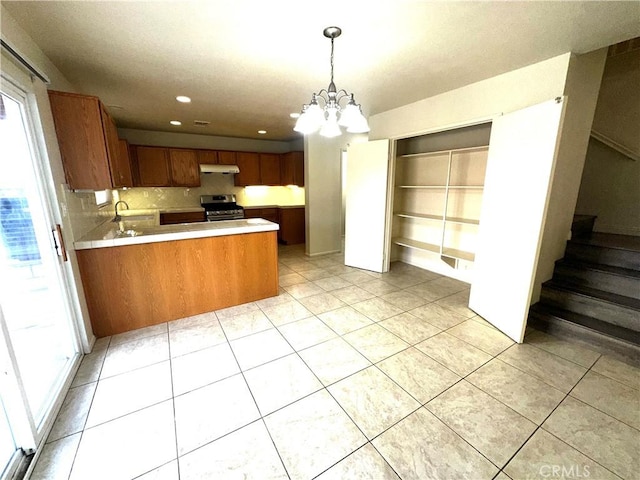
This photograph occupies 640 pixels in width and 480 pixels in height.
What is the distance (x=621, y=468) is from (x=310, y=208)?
14.0 feet

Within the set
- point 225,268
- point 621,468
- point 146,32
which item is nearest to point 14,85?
point 146,32

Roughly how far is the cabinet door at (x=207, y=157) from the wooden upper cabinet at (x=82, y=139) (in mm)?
3124

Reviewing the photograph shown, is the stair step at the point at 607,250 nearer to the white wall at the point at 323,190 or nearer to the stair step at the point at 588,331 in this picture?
the stair step at the point at 588,331

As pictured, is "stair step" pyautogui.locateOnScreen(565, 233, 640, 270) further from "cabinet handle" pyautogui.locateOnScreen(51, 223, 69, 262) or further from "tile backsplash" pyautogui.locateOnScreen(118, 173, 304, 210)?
"tile backsplash" pyautogui.locateOnScreen(118, 173, 304, 210)

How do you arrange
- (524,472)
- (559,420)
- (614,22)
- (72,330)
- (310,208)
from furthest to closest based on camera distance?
(310,208), (72,330), (614,22), (559,420), (524,472)

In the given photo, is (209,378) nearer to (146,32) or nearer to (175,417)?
(175,417)

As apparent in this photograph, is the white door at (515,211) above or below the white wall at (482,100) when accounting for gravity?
below

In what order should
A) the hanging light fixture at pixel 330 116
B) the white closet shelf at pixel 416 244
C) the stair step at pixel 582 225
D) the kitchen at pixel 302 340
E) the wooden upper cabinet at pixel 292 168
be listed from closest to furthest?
1. the kitchen at pixel 302 340
2. the hanging light fixture at pixel 330 116
3. the stair step at pixel 582 225
4. the white closet shelf at pixel 416 244
5. the wooden upper cabinet at pixel 292 168

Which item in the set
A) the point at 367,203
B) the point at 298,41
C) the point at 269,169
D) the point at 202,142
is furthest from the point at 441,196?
the point at 202,142

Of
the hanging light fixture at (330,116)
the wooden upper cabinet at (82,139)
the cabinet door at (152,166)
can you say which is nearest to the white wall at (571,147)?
the hanging light fixture at (330,116)

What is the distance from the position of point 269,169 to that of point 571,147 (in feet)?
16.7

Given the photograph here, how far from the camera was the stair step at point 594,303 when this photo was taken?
2117 millimetres

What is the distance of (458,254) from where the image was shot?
133 inches

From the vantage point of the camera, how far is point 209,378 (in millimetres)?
1836
